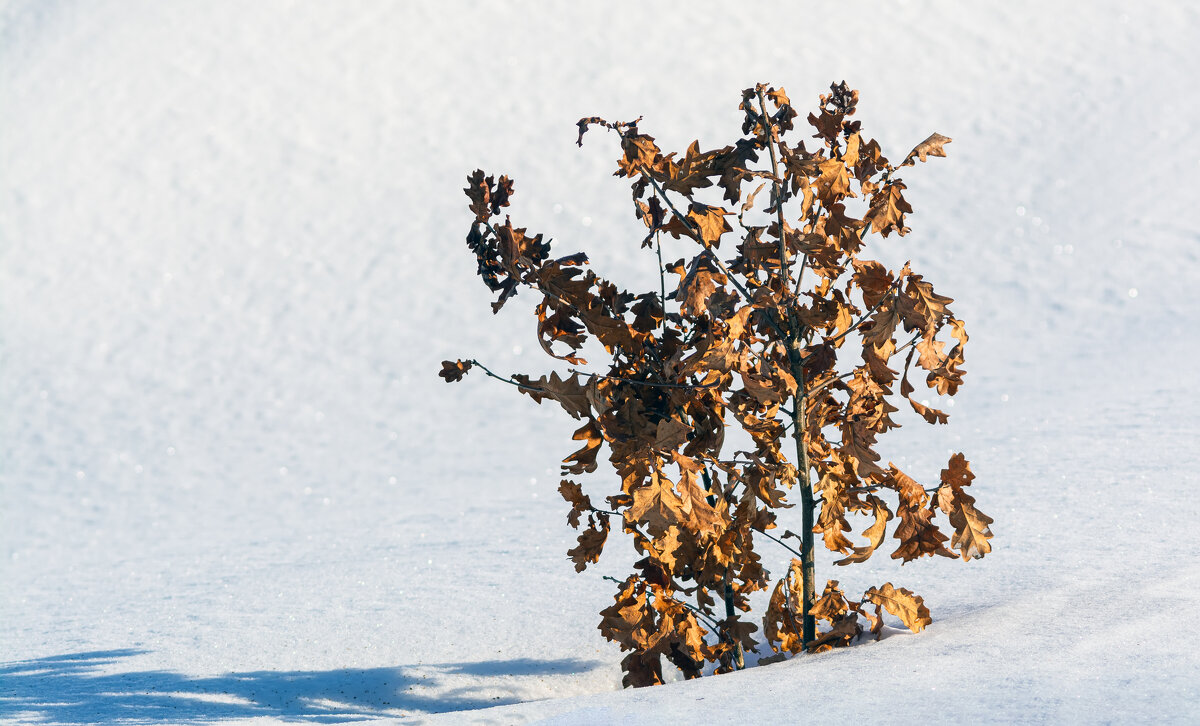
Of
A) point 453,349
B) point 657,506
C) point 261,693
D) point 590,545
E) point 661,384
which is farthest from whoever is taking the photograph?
point 453,349

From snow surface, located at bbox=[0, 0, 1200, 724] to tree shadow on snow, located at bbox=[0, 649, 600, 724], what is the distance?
0.02 m

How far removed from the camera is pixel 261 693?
9.62ft

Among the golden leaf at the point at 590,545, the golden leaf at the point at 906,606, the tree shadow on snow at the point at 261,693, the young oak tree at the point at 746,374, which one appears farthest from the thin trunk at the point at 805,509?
the tree shadow on snow at the point at 261,693

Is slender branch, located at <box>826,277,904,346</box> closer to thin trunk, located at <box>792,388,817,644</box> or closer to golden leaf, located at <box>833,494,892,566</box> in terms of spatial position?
thin trunk, located at <box>792,388,817,644</box>

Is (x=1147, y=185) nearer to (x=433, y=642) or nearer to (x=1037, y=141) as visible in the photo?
(x=1037, y=141)

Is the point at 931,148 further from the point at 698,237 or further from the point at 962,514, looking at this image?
the point at 962,514

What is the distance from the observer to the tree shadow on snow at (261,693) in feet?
9.05

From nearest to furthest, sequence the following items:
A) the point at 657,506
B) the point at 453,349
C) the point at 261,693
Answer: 1. the point at 657,506
2. the point at 261,693
3. the point at 453,349

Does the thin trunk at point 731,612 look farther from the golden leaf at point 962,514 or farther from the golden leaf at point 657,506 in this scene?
the golden leaf at point 962,514

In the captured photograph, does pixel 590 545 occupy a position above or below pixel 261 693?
above

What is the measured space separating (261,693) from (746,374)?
5.31 feet

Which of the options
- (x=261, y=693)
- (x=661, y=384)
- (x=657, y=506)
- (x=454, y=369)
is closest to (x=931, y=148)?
(x=661, y=384)

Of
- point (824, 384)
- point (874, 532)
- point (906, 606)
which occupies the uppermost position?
point (824, 384)

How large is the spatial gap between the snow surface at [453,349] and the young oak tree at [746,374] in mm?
302
